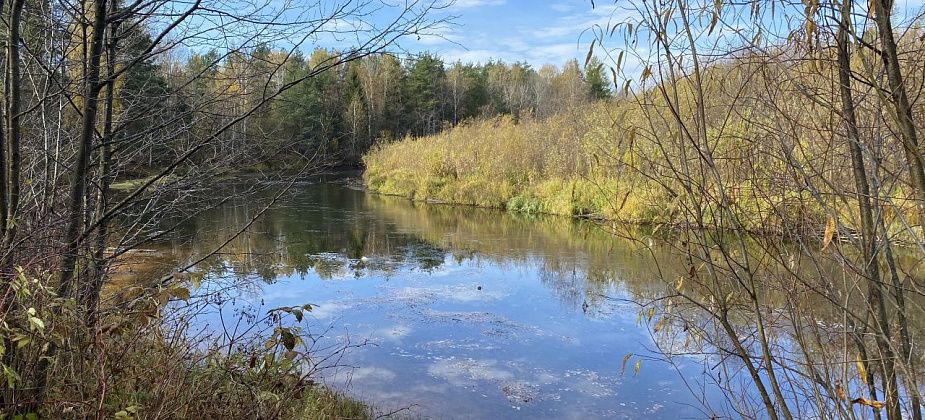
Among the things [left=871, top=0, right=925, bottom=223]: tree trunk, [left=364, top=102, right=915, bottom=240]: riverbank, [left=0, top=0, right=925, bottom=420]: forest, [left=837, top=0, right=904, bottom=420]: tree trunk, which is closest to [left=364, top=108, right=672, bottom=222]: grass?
[left=364, top=102, right=915, bottom=240]: riverbank

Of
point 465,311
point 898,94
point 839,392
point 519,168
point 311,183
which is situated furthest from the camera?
point 519,168

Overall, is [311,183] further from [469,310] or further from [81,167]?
[469,310]

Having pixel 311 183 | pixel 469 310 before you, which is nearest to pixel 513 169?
pixel 469 310

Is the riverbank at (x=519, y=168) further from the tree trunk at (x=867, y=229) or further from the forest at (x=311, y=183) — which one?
the tree trunk at (x=867, y=229)

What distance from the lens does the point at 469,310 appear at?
7.87 m

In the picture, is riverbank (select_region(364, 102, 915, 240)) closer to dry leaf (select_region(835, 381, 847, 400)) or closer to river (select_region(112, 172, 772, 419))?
river (select_region(112, 172, 772, 419))

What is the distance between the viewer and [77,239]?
2.20m

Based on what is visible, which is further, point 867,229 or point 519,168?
point 519,168

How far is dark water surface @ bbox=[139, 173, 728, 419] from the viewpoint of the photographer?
5227 mm

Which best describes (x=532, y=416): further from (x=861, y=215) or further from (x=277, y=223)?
(x=277, y=223)

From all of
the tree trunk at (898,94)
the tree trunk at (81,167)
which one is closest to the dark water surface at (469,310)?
the tree trunk at (898,94)

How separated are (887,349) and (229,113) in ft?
9.53

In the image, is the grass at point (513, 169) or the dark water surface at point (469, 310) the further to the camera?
the grass at point (513, 169)

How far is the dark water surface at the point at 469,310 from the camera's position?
523 cm
